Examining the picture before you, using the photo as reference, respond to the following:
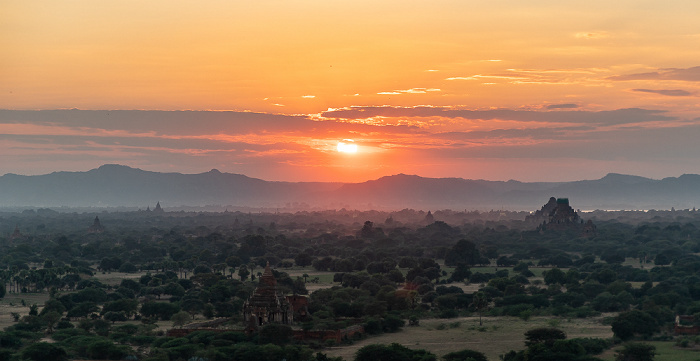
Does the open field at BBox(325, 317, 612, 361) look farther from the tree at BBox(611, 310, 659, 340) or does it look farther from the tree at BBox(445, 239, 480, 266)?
the tree at BBox(445, 239, 480, 266)

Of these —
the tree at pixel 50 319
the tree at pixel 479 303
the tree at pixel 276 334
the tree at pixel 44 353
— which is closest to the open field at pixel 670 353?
the tree at pixel 276 334

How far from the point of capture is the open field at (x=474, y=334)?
71.4 meters

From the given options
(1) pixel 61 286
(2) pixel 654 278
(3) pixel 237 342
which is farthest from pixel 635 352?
(1) pixel 61 286

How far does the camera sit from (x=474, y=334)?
78.8 meters

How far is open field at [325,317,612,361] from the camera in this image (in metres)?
71.4

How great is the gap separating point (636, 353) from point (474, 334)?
17.0 m

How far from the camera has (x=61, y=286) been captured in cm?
12231

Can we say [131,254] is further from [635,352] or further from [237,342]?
[635,352]

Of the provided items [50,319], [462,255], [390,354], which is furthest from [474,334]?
[462,255]

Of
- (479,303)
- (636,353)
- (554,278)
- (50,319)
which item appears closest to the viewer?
(636,353)

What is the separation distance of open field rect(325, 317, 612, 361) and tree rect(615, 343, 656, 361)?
27.6ft

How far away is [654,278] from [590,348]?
56291mm

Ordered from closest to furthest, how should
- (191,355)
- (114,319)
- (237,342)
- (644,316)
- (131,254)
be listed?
(191,355), (237,342), (644,316), (114,319), (131,254)

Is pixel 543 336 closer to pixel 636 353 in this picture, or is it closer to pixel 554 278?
pixel 636 353
